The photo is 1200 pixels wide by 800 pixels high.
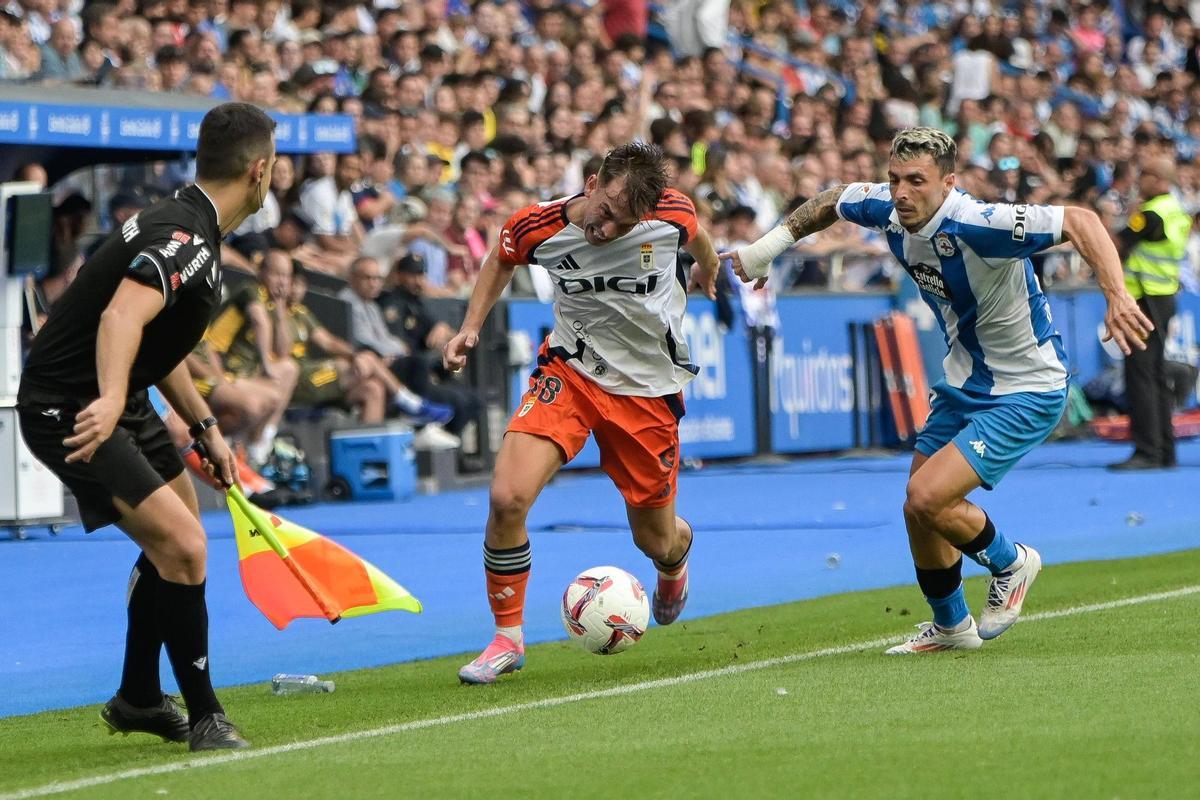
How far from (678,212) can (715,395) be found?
10.9 meters

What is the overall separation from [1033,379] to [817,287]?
12.5 metres

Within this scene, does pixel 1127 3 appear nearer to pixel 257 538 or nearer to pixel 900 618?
pixel 900 618

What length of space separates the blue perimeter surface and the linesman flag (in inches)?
16.8

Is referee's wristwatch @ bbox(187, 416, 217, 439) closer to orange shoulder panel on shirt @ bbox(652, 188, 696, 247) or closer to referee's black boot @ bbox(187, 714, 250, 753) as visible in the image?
referee's black boot @ bbox(187, 714, 250, 753)

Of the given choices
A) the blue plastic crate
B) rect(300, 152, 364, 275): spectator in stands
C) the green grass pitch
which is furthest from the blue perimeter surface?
rect(300, 152, 364, 275): spectator in stands

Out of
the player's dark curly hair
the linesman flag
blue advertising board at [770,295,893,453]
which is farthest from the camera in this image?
blue advertising board at [770,295,893,453]

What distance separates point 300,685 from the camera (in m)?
7.77

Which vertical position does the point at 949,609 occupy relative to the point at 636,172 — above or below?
below

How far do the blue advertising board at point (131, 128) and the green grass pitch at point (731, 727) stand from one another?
6659 millimetres

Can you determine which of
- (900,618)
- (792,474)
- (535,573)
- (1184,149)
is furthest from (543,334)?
(1184,149)

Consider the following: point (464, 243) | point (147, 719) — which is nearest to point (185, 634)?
point (147, 719)

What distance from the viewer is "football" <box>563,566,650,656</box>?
811cm

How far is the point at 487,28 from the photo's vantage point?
21.6m

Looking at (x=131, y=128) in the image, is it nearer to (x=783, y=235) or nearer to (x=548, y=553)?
(x=548, y=553)
